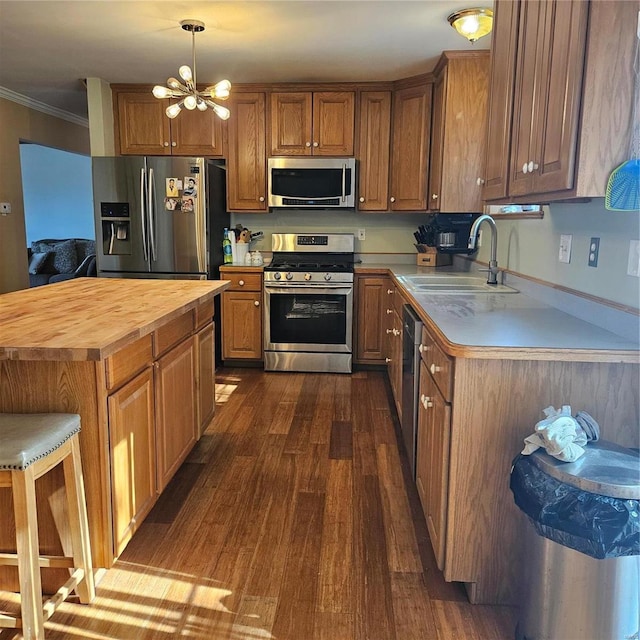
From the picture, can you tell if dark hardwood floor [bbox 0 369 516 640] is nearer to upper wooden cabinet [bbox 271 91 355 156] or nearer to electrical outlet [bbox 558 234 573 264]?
electrical outlet [bbox 558 234 573 264]

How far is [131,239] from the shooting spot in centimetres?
437

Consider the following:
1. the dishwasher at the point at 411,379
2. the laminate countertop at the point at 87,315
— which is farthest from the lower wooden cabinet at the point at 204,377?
the dishwasher at the point at 411,379

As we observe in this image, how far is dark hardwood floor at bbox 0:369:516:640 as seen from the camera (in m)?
1.68

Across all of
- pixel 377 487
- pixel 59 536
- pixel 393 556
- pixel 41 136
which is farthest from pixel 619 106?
pixel 41 136

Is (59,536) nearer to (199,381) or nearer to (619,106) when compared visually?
(199,381)

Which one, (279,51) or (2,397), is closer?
(2,397)

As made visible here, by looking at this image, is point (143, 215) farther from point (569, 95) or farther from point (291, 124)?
point (569, 95)

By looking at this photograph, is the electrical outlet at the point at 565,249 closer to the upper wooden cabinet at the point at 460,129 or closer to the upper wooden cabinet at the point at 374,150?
the upper wooden cabinet at the point at 460,129

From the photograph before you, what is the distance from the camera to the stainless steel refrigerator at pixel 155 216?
4.25 metres

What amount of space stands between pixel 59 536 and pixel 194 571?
0.47 meters

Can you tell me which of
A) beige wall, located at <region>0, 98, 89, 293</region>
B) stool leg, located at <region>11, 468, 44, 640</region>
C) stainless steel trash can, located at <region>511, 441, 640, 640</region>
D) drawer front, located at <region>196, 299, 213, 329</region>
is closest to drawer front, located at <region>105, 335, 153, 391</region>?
stool leg, located at <region>11, 468, 44, 640</region>

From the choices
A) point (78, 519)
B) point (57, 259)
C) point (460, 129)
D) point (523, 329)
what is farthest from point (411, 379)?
point (57, 259)

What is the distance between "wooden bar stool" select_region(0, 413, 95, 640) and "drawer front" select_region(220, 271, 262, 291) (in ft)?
9.36

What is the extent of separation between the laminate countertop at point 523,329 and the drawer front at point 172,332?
3.49 feet
